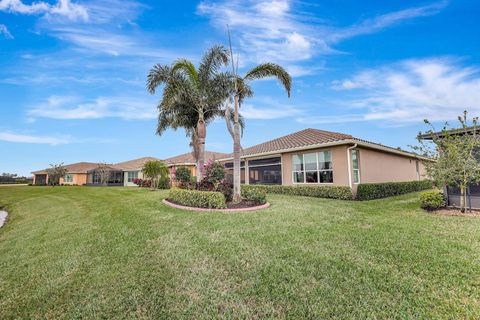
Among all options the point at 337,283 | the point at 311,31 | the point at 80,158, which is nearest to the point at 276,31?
the point at 311,31

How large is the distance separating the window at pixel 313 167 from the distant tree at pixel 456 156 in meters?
5.25

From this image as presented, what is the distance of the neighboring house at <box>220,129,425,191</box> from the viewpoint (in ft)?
43.5

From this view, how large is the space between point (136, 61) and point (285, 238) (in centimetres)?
1355

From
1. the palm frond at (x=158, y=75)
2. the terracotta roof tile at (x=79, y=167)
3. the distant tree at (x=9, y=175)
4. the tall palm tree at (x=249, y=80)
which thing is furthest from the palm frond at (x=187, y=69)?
the distant tree at (x=9, y=175)

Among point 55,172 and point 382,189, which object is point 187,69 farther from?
point 55,172

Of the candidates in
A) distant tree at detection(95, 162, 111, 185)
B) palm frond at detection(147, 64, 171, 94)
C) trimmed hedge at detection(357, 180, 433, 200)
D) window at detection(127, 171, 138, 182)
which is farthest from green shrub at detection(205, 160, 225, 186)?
distant tree at detection(95, 162, 111, 185)

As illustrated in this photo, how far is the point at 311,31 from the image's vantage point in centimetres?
1205

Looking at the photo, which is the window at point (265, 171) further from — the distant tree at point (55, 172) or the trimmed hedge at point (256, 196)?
the distant tree at point (55, 172)

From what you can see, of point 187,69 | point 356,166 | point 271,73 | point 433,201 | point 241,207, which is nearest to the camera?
point 433,201

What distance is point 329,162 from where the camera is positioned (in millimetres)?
14055

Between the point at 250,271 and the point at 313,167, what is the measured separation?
12189mm

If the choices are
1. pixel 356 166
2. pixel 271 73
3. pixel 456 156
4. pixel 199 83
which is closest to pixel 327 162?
pixel 356 166

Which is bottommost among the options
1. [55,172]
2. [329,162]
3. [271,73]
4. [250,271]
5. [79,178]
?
[250,271]

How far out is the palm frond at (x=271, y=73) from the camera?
10.9 m
